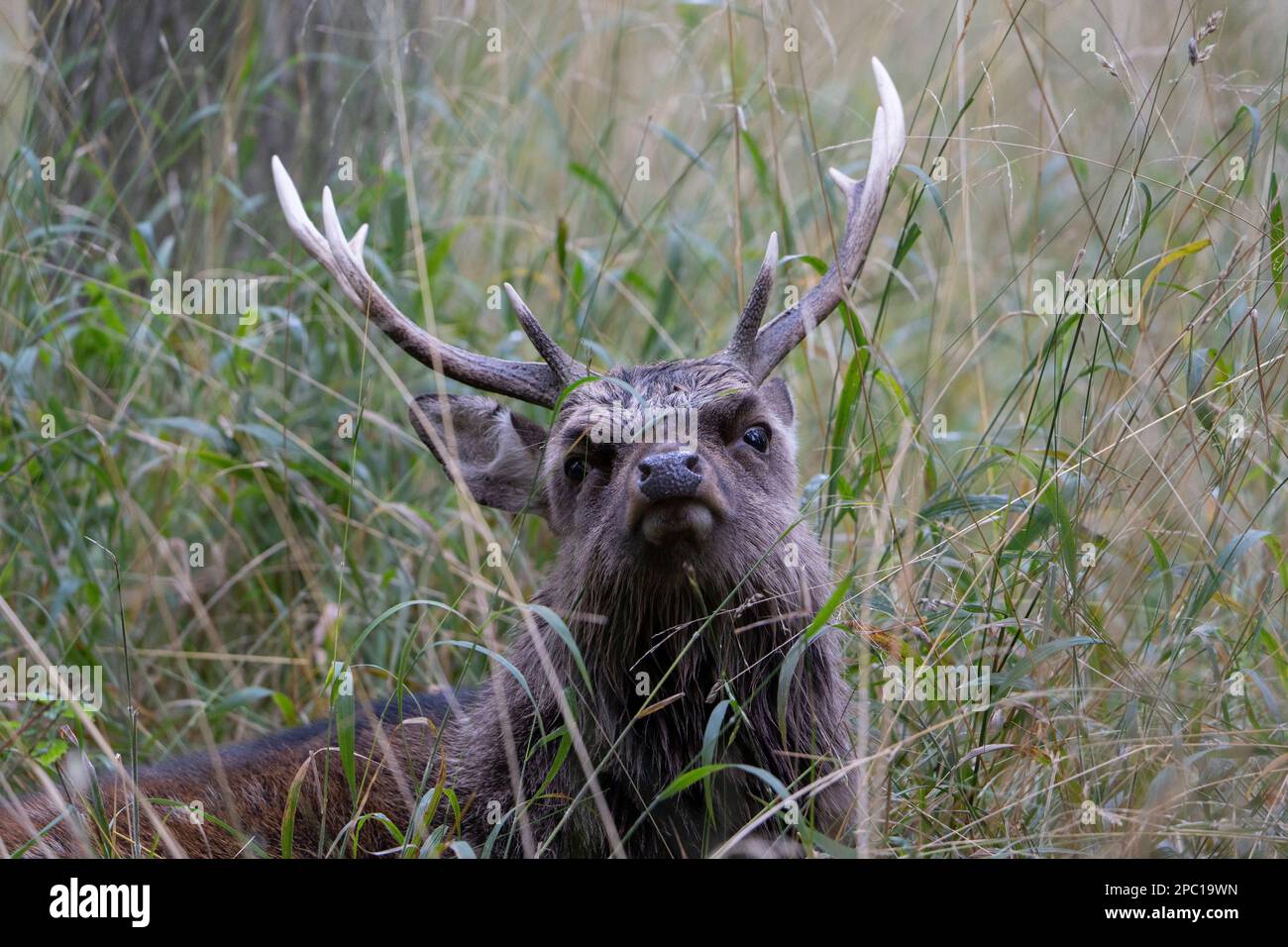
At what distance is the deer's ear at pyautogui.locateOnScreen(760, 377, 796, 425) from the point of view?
4.83 m

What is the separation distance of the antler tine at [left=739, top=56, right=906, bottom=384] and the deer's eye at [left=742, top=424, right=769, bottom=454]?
0.23 m

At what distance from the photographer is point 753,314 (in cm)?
442

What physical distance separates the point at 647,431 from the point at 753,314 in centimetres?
63

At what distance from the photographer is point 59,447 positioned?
5383mm

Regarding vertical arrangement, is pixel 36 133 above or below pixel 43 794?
above

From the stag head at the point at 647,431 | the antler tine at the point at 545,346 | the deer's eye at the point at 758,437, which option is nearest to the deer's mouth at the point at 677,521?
the stag head at the point at 647,431

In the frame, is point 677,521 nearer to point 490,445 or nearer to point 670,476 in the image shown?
point 670,476

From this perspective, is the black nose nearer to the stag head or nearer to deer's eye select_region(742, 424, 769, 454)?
the stag head

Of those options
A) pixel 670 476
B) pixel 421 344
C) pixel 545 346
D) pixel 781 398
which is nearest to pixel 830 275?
pixel 781 398

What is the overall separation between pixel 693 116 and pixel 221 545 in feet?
10.3

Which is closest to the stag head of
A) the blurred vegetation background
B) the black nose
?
the black nose

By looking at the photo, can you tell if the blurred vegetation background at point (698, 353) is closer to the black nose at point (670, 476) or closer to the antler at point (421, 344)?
the antler at point (421, 344)
